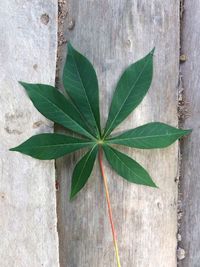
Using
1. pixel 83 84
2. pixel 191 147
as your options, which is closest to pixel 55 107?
pixel 83 84

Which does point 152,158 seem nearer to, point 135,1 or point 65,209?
point 65,209

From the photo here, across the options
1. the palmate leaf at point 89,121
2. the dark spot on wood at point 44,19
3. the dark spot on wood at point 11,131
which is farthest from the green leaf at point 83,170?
the dark spot on wood at point 44,19

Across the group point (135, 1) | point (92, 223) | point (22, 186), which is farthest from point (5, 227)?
point (135, 1)

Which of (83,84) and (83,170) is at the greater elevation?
(83,84)

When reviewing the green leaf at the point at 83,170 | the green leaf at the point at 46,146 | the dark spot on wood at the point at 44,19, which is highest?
the dark spot on wood at the point at 44,19

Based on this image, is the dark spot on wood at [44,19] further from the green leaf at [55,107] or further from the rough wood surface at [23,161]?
the green leaf at [55,107]

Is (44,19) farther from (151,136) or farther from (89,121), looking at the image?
(151,136)

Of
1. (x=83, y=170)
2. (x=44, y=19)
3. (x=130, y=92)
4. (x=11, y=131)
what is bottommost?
(x=83, y=170)
